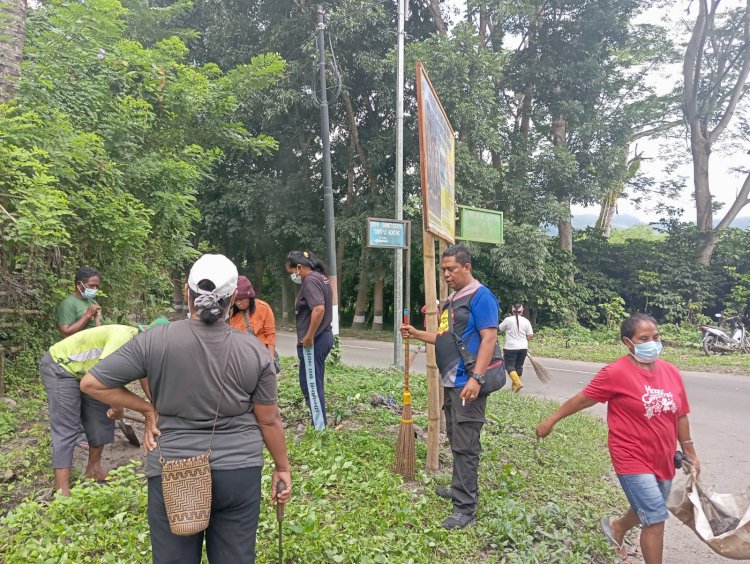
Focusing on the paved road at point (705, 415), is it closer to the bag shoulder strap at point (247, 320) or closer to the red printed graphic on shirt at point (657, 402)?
the red printed graphic on shirt at point (657, 402)

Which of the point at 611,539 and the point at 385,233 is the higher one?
the point at 385,233

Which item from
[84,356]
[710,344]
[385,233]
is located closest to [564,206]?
[710,344]

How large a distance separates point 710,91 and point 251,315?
19.6 meters

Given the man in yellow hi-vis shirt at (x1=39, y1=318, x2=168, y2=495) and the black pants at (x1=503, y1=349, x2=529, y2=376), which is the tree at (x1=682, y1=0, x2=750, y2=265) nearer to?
the black pants at (x1=503, y1=349, x2=529, y2=376)

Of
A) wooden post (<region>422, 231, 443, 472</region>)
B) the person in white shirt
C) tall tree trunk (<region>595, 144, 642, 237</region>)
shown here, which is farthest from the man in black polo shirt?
tall tree trunk (<region>595, 144, 642, 237</region>)

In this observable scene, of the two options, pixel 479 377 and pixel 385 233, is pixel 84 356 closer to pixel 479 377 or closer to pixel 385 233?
pixel 479 377

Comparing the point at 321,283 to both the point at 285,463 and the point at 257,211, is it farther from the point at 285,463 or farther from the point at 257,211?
the point at 257,211

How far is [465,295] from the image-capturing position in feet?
12.2

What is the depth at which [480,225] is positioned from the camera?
5551 millimetres

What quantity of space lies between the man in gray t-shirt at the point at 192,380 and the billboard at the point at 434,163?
225 cm

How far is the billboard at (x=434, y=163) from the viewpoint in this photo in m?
4.01

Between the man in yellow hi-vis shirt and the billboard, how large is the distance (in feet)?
7.51

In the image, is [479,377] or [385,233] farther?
[385,233]

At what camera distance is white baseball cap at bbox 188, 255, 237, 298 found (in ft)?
6.97
